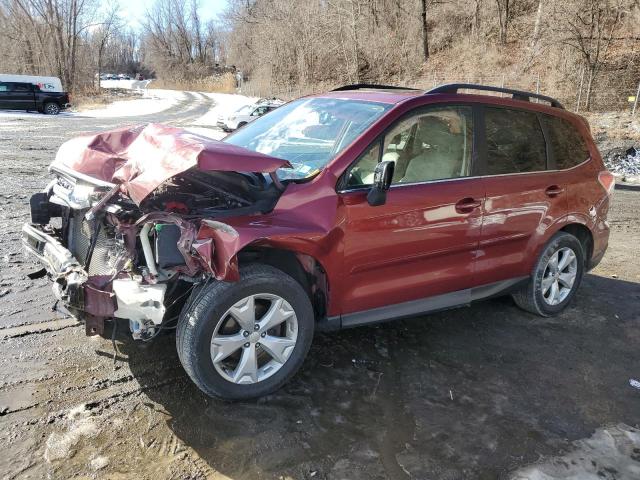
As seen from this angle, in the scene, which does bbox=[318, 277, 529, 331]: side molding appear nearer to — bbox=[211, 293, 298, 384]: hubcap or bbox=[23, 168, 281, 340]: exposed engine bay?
bbox=[211, 293, 298, 384]: hubcap

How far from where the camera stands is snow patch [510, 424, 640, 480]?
2635mm

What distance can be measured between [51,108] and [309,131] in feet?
97.2

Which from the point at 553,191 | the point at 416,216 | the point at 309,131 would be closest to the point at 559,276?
the point at 553,191

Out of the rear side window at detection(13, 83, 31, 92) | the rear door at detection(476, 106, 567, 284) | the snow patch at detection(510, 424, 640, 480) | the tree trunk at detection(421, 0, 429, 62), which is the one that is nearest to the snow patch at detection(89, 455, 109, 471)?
the snow patch at detection(510, 424, 640, 480)

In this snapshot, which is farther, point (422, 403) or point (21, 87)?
point (21, 87)

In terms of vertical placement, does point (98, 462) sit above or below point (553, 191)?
below

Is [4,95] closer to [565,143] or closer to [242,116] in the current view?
[242,116]

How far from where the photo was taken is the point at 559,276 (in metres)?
4.52

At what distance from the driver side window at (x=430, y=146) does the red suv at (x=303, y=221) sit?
0.01m

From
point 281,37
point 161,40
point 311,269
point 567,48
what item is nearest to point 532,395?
point 311,269

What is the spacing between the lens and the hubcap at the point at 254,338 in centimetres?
288

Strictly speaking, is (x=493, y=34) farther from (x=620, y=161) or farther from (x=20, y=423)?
(x=20, y=423)

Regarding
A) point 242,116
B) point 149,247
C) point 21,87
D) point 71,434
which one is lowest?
point 71,434

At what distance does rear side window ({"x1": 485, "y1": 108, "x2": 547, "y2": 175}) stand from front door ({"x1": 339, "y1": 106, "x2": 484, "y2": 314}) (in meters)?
0.21
